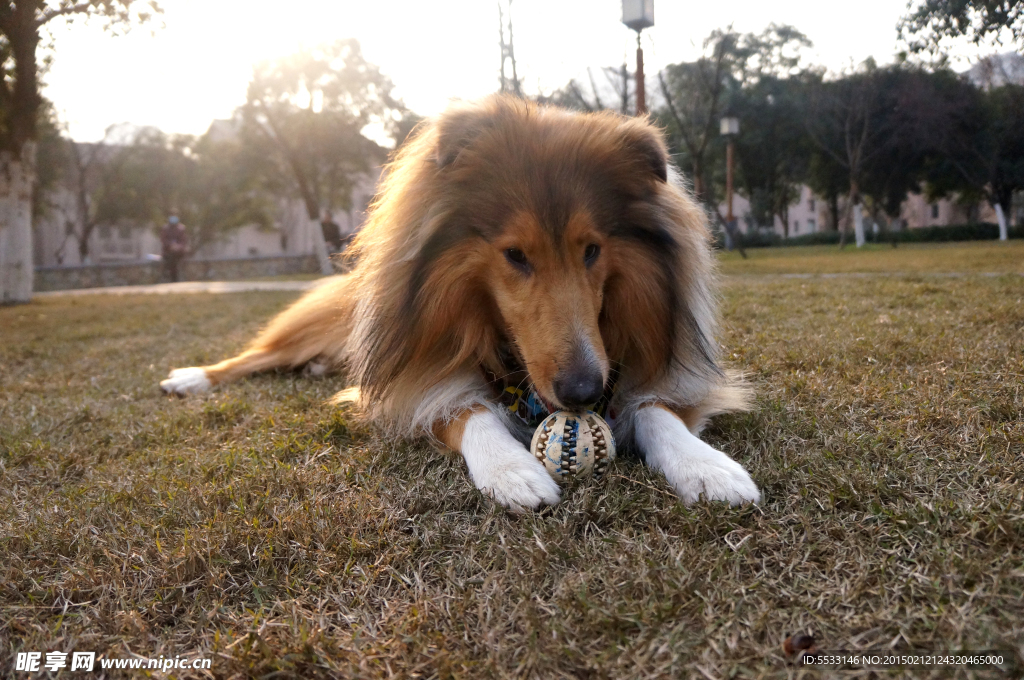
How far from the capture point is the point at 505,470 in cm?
224

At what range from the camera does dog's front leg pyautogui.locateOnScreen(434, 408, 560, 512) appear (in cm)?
213

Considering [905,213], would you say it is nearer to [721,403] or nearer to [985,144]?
[985,144]

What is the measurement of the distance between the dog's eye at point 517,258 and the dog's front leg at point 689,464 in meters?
0.74

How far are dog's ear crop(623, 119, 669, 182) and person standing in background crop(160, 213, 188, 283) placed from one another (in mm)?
24133

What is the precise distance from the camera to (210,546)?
2002mm

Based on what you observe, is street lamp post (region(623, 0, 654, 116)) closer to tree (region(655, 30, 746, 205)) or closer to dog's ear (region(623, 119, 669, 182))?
tree (region(655, 30, 746, 205))

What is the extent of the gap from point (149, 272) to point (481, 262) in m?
30.1

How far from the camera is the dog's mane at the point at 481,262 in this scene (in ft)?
8.77

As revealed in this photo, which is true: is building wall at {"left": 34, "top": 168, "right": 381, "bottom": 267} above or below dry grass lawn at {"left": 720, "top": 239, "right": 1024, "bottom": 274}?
above

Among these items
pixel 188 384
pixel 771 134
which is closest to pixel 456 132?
pixel 188 384

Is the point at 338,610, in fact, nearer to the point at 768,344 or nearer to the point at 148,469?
the point at 148,469

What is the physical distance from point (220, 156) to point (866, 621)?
43.7 m

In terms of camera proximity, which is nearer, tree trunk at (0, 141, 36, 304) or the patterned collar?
the patterned collar

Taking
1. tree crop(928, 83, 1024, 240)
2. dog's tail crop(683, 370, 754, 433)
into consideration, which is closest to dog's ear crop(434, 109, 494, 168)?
dog's tail crop(683, 370, 754, 433)
